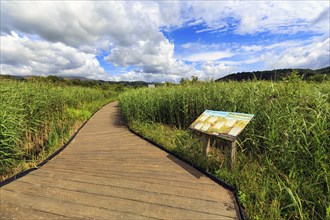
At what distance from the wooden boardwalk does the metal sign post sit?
578 millimetres

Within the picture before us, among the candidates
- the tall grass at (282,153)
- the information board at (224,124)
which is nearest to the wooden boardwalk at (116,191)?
the tall grass at (282,153)

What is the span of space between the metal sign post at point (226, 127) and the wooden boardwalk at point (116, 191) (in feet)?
1.90

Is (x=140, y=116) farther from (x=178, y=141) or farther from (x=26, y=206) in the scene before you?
(x=26, y=206)

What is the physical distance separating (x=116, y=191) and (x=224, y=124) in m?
2.10

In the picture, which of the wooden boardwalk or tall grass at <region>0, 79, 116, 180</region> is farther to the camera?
tall grass at <region>0, 79, 116, 180</region>

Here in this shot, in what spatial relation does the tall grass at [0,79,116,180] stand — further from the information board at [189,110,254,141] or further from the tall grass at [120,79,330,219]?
the information board at [189,110,254,141]

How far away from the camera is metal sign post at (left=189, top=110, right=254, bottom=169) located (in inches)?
120

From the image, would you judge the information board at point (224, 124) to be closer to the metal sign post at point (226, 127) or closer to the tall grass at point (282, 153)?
the metal sign post at point (226, 127)

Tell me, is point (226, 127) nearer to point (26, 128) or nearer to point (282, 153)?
point (282, 153)

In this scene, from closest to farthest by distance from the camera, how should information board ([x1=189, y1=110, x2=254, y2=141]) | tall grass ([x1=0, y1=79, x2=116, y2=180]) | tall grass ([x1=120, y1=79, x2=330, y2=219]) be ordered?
tall grass ([x1=120, y1=79, x2=330, y2=219]) → information board ([x1=189, y1=110, x2=254, y2=141]) → tall grass ([x1=0, y1=79, x2=116, y2=180])

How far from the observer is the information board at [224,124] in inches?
119

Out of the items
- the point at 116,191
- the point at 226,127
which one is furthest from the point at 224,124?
the point at 116,191

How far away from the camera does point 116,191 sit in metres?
2.78

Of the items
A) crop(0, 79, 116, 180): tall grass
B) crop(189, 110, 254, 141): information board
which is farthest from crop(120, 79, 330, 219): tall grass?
crop(0, 79, 116, 180): tall grass
